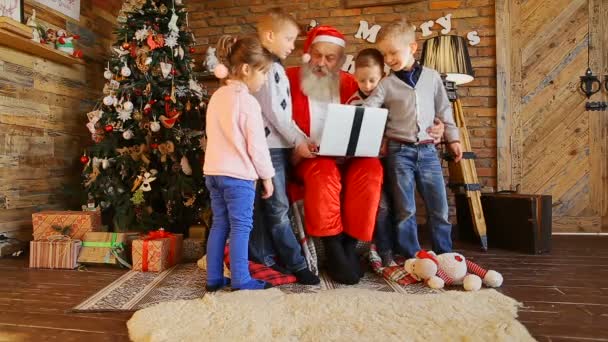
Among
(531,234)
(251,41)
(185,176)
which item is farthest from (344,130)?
(531,234)

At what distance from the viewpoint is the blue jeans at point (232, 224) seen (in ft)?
5.82

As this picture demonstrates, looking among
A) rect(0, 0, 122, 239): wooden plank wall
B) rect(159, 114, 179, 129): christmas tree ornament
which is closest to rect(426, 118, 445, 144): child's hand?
rect(159, 114, 179, 129): christmas tree ornament

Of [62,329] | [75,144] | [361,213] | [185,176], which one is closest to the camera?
[62,329]

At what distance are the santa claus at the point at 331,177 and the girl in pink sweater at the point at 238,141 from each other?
0.30 meters

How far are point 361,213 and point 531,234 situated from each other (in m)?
1.26

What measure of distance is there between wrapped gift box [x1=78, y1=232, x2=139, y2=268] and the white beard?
51.6 inches

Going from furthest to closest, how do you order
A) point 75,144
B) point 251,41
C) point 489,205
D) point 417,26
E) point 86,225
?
point 417,26, point 75,144, point 489,205, point 86,225, point 251,41

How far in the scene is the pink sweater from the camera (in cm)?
173

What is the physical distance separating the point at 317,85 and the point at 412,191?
73 centimetres

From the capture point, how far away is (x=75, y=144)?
11.0 ft

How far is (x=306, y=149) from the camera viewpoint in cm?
200

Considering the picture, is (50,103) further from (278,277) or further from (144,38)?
(278,277)

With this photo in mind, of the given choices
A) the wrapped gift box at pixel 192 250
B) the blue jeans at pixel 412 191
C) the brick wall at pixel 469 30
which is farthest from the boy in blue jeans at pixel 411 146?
the brick wall at pixel 469 30

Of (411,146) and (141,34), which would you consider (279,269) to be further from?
(141,34)
